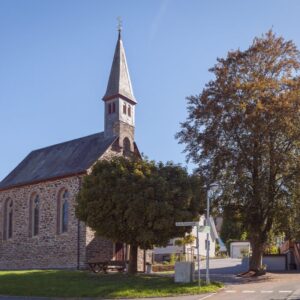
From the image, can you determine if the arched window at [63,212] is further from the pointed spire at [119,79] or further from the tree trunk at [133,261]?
the tree trunk at [133,261]

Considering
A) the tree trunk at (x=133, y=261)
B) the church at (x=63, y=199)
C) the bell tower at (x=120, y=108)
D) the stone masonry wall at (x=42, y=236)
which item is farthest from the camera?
the bell tower at (x=120, y=108)

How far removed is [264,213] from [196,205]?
5348mm

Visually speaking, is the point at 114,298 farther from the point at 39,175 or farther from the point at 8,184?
the point at 8,184

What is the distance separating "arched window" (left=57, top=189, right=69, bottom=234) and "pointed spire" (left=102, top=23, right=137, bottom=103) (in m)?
9.04

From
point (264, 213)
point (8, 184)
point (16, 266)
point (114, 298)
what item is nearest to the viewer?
point (114, 298)

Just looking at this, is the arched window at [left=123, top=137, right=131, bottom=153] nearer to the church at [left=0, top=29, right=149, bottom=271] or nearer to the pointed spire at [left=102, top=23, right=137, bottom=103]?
the church at [left=0, top=29, right=149, bottom=271]

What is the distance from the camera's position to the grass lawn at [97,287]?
74.0 feet

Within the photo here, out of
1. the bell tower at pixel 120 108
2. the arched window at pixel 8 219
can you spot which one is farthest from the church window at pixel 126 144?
the arched window at pixel 8 219

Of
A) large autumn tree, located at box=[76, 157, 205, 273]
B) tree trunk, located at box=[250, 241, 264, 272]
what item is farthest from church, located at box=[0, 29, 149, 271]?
tree trunk, located at box=[250, 241, 264, 272]

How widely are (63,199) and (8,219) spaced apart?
8.17m

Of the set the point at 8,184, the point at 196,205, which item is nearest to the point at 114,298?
the point at 196,205

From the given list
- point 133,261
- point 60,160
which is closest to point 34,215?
point 60,160

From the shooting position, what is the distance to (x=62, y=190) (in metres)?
41.6

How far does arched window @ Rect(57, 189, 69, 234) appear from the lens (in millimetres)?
40781
